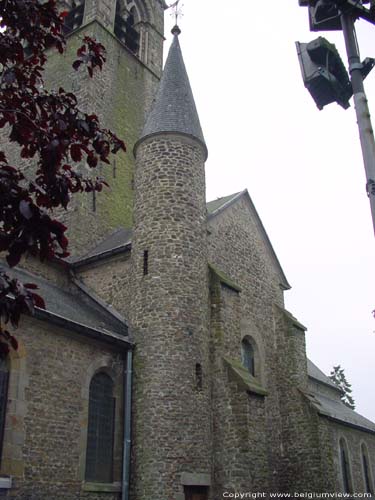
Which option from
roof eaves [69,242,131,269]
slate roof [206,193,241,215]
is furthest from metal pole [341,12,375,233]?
slate roof [206,193,241,215]

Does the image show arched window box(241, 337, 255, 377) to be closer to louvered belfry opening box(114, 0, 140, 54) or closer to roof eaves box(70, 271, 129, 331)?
roof eaves box(70, 271, 129, 331)

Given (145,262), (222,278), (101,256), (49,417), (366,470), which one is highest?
(101,256)

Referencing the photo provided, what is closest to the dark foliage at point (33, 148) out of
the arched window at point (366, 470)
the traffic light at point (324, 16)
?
the traffic light at point (324, 16)

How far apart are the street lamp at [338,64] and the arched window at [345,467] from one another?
66.0 ft

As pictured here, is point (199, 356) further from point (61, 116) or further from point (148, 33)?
point (148, 33)

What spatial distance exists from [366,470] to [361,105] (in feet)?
76.3

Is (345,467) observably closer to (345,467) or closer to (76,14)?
(345,467)

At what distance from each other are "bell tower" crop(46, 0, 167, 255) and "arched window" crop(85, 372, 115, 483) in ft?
20.4

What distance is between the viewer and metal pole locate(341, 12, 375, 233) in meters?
5.22

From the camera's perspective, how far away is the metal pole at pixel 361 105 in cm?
522

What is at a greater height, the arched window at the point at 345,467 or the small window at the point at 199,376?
the small window at the point at 199,376

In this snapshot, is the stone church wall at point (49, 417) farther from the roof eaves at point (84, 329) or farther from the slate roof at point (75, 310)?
the slate roof at point (75, 310)

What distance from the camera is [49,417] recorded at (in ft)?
41.2

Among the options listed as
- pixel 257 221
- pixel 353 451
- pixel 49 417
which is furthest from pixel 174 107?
pixel 353 451
